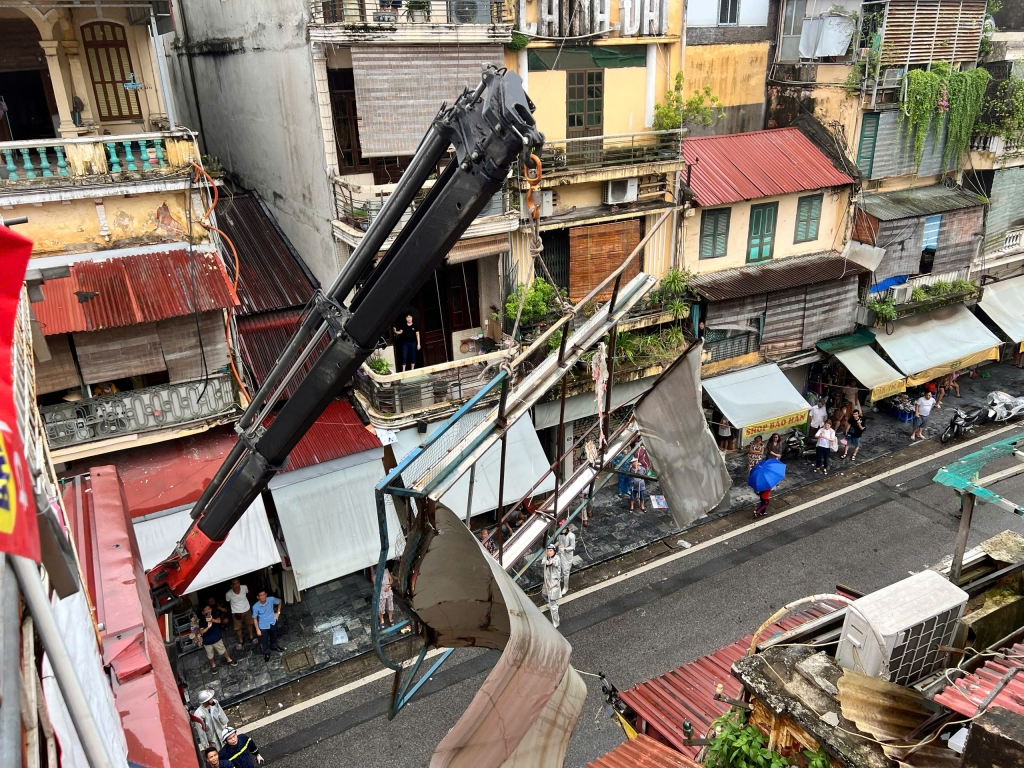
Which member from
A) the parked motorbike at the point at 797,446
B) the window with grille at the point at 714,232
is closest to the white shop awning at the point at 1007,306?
the parked motorbike at the point at 797,446

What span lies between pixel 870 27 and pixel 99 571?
913 inches

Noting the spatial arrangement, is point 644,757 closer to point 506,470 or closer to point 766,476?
point 506,470

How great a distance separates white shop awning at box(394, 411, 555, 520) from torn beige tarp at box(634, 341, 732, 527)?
7354mm

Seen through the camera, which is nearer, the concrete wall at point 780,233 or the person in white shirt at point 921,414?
the concrete wall at point 780,233

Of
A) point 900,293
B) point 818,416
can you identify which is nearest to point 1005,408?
point 900,293

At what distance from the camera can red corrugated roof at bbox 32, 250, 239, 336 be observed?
13.4 m

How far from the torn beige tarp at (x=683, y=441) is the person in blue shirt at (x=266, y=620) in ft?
31.2

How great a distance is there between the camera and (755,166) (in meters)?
21.3

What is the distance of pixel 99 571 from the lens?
297 inches

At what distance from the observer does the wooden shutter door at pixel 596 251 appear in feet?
61.3

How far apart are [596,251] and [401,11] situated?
289 inches

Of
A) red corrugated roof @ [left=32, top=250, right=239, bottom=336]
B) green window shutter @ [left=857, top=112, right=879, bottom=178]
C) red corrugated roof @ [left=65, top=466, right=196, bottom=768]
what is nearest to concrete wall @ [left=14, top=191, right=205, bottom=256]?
red corrugated roof @ [left=32, top=250, right=239, bottom=336]

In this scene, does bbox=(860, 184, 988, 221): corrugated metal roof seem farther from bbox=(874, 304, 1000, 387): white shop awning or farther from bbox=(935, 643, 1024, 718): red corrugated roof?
bbox=(935, 643, 1024, 718): red corrugated roof

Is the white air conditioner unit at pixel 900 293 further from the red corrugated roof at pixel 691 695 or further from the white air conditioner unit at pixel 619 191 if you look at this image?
the red corrugated roof at pixel 691 695
